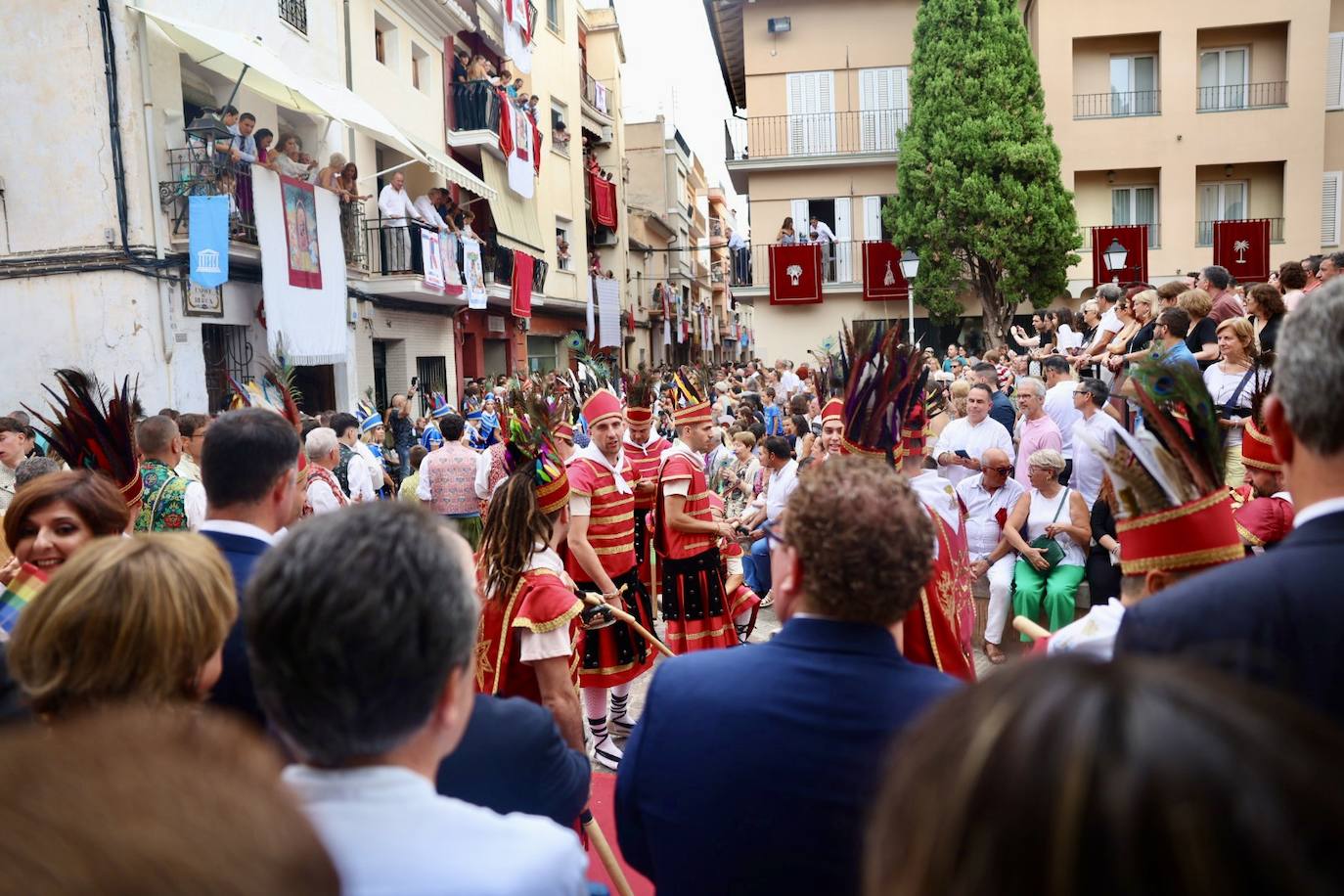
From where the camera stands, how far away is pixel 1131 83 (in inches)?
896

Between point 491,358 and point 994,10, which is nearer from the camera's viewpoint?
point 994,10

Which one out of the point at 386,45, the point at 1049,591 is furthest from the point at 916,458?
the point at 386,45

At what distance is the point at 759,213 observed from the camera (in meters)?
24.4

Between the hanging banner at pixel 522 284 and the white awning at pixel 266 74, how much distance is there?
730 centimetres

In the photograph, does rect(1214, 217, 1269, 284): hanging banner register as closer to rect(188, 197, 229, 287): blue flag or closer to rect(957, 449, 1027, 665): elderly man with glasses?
rect(957, 449, 1027, 665): elderly man with glasses

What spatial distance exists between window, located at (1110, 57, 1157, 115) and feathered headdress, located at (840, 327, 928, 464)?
21.8 metres

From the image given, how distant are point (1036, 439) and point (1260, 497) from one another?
3107 mm

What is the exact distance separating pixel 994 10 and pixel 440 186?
12.2 meters

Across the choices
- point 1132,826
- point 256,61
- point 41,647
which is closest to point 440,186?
point 256,61

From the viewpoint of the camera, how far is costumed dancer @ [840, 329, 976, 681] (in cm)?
360

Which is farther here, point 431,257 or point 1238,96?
point 1238,96

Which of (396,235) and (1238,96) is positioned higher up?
(1238,96)

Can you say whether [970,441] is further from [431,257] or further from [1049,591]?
[431,257]

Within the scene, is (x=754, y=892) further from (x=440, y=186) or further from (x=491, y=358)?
(x=491, y=358)
